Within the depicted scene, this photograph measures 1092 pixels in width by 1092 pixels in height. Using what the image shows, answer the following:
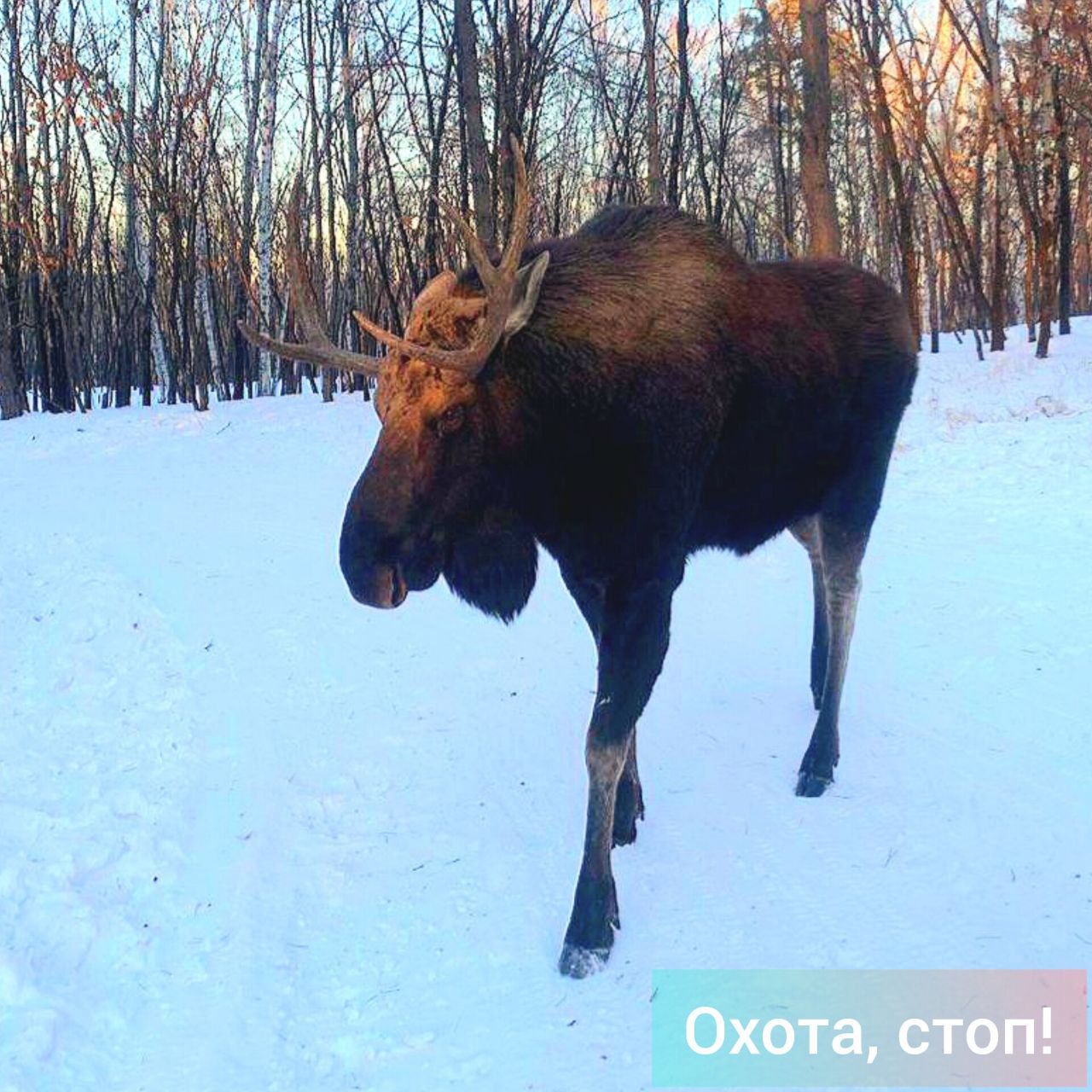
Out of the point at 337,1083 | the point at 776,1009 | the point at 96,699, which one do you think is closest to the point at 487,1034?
the point at 337,1083

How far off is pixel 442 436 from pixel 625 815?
4.81ft

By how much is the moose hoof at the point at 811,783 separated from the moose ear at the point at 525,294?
6.33ft

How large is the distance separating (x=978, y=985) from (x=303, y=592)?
185 inches

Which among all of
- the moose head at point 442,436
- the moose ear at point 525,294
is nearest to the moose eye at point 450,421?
the moose head at point 442,436

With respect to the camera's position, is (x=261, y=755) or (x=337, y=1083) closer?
(x=337, y=1083)

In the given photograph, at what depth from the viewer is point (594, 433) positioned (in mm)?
2936

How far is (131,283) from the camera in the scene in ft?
77.3

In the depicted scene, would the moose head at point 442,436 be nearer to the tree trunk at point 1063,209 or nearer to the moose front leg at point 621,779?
the moose front leg at point 621,779

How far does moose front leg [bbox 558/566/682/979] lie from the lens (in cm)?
286

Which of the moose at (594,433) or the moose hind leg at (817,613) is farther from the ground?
the moose at (594,433)

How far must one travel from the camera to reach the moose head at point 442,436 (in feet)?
8.89

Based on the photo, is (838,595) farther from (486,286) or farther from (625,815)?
(486,286)

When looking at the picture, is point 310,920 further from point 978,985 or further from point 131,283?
point 131,283

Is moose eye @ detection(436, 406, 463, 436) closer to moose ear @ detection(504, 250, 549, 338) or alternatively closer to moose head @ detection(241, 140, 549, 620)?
moose head @ detection(241, 140, 549, 620)
